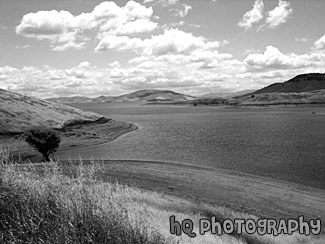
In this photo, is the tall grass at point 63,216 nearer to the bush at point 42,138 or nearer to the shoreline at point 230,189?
the shoreline at point 230,189

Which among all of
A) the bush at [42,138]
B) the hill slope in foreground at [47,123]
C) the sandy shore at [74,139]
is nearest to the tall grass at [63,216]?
the bush at [42,138]

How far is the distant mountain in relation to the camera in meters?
79.5

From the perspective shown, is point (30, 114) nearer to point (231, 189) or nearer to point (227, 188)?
point (227, 188)

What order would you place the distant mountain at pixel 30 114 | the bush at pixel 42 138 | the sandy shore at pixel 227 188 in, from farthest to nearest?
the distant mountain at pixel 30 114
the bush at pixel 42 138
the sandy shore at pixel 227 188

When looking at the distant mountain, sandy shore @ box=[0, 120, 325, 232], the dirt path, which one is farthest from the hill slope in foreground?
the dirt path

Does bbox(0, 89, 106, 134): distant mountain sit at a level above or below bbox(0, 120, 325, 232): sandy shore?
above

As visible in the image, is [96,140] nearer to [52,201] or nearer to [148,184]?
[148,184]

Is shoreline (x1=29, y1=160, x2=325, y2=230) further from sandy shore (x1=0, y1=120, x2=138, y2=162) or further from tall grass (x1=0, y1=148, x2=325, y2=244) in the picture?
sandy shore (x1=0, y1=120, x2=138, y2=162)

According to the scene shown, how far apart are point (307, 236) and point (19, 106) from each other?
292 feet

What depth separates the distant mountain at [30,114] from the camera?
7946 cm

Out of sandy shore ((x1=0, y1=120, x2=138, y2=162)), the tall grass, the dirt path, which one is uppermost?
the tall grass

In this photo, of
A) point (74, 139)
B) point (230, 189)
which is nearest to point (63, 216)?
point (230, 189)

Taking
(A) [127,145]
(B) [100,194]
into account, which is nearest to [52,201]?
(B) [100,194]

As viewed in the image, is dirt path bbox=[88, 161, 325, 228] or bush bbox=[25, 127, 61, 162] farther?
bush bbox=[25, 127, 61, 162]
